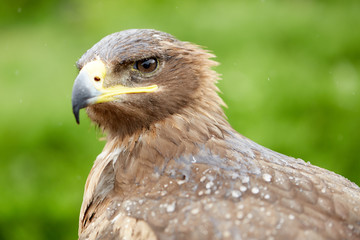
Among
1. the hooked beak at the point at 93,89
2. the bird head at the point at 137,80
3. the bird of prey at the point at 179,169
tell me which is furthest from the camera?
the bird head at the point at 137,80

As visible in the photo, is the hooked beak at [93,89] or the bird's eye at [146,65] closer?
the hooked beak at [93,89]

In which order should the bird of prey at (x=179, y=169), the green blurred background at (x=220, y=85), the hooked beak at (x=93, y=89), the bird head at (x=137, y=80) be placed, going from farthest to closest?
the green blurred background at (x=220, y=85) < the bird head at (x=137, y=80) < the hooked beak at (x=93, y=89) < the bird of prey at (x=179, y=169)

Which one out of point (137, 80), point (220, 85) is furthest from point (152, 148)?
point (220, 85)

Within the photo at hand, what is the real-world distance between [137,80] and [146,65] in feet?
0.30

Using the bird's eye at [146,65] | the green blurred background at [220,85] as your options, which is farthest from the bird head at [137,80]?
the green blurred background at [220,85]

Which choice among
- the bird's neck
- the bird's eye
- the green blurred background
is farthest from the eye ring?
the green blurred background

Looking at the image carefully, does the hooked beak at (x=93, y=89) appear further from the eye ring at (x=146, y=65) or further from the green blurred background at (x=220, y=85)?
the green blurred background at (x=220, y=85)

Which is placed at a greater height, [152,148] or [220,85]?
[152,148]

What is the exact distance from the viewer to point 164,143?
117 inches

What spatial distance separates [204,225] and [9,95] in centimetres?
483

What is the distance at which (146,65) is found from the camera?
9.97 ft

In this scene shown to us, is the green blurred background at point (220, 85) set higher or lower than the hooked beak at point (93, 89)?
lower

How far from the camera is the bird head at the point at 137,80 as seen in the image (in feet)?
9.71

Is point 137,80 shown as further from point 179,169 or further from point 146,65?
point 179,169
